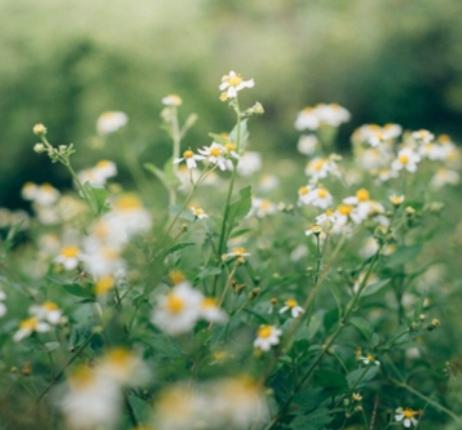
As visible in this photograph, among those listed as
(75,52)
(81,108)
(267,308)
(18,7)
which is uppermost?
(18,7)

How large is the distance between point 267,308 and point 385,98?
21.3 ft

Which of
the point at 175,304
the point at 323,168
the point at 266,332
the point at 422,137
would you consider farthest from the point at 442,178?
the point at 175,304

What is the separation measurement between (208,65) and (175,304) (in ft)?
18.2

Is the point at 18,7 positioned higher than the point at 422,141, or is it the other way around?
the point at 18,7

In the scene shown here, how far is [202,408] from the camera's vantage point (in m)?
0.77

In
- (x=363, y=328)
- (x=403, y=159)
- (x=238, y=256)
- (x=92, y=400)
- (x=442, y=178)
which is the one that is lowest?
(x=92, y=400)

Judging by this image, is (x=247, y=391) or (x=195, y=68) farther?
(x=195, y=68)

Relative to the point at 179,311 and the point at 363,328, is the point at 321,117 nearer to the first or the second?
the point at 363,328

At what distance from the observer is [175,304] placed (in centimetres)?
84

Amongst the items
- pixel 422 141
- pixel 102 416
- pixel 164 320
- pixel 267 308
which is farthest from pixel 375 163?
pixel 102 416

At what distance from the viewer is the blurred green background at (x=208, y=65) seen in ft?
17.8

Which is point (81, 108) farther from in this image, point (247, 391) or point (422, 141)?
point (247, 391)

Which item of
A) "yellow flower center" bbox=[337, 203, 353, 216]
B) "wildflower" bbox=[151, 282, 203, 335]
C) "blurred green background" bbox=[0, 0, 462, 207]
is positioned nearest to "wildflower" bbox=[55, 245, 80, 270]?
"wildflower" bbox=[151, 282, 203, 335]

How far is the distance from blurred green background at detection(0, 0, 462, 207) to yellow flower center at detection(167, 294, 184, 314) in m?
3.81
